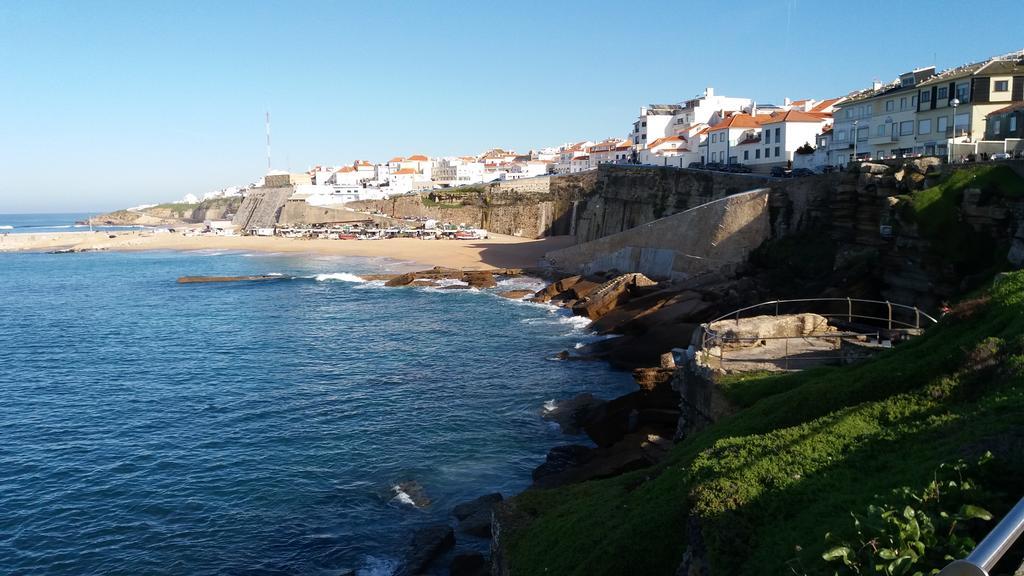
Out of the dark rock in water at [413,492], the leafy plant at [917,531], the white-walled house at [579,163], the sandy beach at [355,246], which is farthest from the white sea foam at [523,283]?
the white-walled house at [579,163]

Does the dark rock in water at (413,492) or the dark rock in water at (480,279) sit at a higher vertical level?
the dark rock in water at (480,279)

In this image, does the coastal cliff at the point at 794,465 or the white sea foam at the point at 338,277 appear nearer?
the coastal cliff at the point at 794,465

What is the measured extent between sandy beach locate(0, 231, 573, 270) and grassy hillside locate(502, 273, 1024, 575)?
5726 centimetres

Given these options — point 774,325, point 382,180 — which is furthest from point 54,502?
point 382,180

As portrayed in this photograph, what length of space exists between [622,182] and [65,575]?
58711mm

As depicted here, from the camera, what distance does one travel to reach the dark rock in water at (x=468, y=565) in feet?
A: 49.0

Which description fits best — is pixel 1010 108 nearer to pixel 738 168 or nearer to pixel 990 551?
pixel 738 168

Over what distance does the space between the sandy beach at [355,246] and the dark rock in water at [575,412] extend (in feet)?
141

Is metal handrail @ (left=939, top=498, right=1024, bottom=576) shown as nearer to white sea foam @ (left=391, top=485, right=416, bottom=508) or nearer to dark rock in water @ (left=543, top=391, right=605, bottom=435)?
white sea foam @ (left=391, top=485, right=416, bottom=508)

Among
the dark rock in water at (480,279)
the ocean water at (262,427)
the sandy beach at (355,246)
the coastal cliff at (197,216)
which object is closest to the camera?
the ocean water at (262,427)

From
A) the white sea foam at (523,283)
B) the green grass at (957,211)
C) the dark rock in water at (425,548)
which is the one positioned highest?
the green grass at (957,211)

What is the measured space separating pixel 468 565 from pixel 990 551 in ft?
42.2

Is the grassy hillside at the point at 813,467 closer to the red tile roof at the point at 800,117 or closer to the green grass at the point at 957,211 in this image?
the green grass at the point at 957,211

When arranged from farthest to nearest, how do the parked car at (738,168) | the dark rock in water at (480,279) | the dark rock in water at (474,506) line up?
1. the dark rock in water at (480,279)
2. the parked car at (738,168)
3. the dark rock in water at (474,506)
